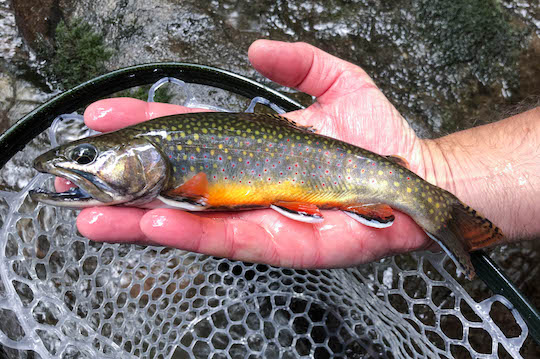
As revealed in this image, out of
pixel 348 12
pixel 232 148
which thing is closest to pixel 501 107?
pixel 348 12

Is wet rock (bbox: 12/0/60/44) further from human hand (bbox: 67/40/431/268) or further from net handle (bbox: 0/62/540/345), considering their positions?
human hand (bbox: 67/40/431/268)

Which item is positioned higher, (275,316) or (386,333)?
(386,333)

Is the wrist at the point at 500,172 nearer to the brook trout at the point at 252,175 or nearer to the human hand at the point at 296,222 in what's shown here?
the human hand at the point at 296,222

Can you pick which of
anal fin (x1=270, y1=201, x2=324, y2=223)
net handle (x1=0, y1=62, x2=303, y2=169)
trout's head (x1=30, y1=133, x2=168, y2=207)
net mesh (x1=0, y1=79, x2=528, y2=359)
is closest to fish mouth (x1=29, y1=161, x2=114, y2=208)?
trout's head (x1=30, y1=133, x2=168, y2=207)

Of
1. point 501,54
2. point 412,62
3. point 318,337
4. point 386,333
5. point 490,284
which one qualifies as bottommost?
point 318,337

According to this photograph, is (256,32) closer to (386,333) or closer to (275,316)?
(275,316)

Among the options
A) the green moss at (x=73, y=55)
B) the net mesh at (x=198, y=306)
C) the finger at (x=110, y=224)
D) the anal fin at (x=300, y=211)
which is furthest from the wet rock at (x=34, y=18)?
the anal fin at (x=300, y=211)
